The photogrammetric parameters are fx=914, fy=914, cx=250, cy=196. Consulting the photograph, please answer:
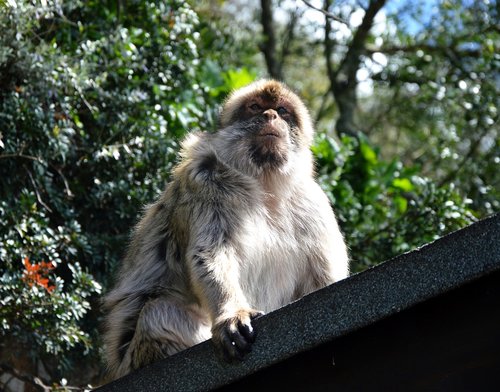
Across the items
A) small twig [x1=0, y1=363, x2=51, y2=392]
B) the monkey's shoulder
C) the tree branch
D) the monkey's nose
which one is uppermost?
the tree branch

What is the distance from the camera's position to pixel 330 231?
4.75 m

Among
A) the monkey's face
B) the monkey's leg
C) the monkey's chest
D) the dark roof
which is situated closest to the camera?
the dark roof

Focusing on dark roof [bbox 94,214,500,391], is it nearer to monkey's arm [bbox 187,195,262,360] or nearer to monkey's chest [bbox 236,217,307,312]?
monkey's arm [bbox 187,195,262,360]

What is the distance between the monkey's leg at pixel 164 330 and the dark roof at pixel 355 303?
0.66 metres

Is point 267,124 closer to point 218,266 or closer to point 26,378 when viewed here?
point 218,266

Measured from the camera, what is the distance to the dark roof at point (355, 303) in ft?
9.86

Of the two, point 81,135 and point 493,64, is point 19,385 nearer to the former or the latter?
point 81,135

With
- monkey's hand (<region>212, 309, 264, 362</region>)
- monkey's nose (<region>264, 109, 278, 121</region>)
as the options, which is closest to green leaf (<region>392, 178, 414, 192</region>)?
monkey's nose (<region>264, 109, 278, 121</region>)

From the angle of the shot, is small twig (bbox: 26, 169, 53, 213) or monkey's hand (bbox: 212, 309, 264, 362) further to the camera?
small twig (bbox: 26, 169, 53, 213)

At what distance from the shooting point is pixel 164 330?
4152 mm

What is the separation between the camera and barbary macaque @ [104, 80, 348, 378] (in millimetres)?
4191

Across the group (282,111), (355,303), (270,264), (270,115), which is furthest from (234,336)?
(282,111)

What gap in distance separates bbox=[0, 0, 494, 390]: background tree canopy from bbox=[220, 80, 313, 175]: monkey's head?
0.92m

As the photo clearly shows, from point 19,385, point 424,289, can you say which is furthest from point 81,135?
point 424,289
